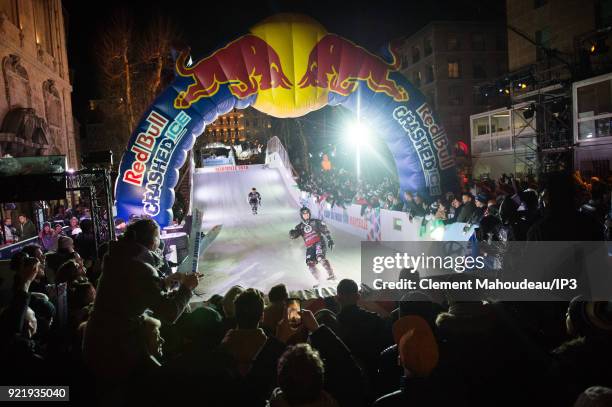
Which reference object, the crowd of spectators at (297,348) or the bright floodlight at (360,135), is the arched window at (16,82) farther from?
the crowd of spectators at (297,348)

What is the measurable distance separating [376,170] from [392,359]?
17.9 meters

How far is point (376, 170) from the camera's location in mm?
20453

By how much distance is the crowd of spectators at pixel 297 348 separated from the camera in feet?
7.18

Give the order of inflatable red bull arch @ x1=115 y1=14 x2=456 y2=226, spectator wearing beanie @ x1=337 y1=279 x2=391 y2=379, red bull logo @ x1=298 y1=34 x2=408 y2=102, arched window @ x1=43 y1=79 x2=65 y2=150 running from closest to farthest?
1. spectator wearing beanie @ x1=337 y1=279 x2=391 y2=379
2. inflatable red bull arch @ x1=115 y1=14 x2=456 y2=226
3. red bull logo @ x1=298 y1=34 x2=408 y2=102
4. arched window @ x1=43 y1=79 x2=65 y2=150

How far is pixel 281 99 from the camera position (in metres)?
10.8

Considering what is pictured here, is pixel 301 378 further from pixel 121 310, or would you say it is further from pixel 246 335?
pixel 121 310

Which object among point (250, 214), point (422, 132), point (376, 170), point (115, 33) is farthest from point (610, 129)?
point (115, 33)

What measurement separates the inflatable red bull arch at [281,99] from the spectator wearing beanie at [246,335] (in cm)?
721

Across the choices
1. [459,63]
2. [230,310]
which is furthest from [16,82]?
[459,63]

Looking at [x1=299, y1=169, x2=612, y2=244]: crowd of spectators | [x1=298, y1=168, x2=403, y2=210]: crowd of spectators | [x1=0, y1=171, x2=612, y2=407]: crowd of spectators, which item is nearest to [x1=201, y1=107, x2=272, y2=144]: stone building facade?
[x1=298, y1=168, x2=403, y2=210]: crowd of spectators

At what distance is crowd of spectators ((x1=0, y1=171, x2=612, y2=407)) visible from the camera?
7.18ft

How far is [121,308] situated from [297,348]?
4.75ft

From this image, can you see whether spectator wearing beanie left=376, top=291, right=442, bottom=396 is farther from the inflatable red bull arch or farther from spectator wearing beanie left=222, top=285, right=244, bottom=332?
the inflatable red bull arch

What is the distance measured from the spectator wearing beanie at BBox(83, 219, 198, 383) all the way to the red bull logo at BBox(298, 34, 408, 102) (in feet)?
27.9
